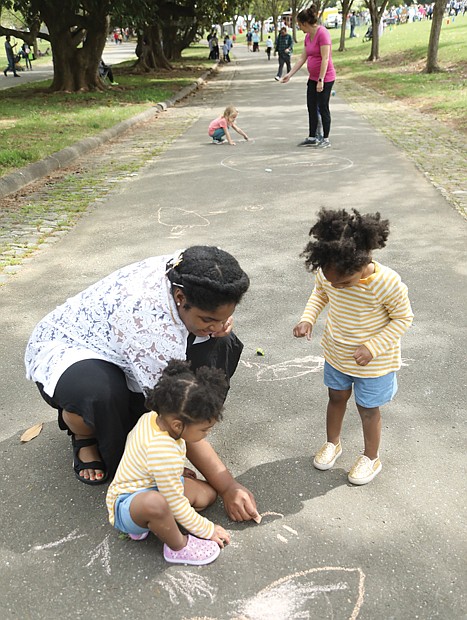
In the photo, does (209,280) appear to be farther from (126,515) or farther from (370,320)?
(126,515)

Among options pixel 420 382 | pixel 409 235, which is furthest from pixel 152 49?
pixel 420 382

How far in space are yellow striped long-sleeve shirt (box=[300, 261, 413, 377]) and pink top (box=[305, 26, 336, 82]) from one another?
22.9ft

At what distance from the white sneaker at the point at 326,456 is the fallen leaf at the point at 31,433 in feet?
4.32

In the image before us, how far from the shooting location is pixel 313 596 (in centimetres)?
202

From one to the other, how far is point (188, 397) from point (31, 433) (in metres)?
1.21

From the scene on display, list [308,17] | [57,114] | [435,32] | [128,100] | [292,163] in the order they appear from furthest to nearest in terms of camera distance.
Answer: [435,32], [128,100], [57,114], [292,163], [308,17]

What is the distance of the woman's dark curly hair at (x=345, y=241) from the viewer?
2113 mm

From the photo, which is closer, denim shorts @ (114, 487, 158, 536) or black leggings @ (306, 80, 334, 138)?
denim shorts @ (114, 487, 158, 536)

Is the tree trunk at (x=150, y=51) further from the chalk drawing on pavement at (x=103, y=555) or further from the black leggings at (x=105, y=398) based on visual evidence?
the chalk drawing on pavement at (x=103, y=555)

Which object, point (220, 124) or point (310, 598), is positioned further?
point (220, 124)

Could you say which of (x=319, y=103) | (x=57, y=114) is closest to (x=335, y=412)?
(x=319, y=103)

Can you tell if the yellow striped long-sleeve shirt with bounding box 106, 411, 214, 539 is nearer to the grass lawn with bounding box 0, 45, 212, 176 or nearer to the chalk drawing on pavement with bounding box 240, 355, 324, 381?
the chalk drawing on pavement with bounding box 240, 355, 324, 381

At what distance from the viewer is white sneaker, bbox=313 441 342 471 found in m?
2.60

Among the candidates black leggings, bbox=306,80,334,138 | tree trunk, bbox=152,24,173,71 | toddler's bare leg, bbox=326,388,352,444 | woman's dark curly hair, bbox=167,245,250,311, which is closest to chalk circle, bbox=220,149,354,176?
black leggings, bbox=306,80,334,138
